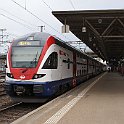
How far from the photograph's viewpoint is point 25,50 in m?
13.6

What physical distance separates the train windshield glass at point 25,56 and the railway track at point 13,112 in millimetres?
1828

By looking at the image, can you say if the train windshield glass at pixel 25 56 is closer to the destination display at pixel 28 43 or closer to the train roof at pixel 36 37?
the destination display at pixel 28 43

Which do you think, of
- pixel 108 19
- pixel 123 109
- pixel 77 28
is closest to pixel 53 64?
pixel 123 109

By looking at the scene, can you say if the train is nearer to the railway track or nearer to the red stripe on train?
A: the red stripe on train

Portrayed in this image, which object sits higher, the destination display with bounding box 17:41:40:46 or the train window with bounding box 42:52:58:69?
the destination display with bounding box 17:41:40:46

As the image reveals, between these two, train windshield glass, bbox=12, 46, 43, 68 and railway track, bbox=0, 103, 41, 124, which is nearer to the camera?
railway track, bbox=0, 103, 41, 124

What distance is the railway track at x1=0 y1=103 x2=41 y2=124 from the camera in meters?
11.0

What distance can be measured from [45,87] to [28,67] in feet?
3.59

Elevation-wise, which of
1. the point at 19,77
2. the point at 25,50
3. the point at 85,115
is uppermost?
the point at 25,50

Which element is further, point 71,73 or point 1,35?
point 1,35

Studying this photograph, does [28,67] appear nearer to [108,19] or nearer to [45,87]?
[45,87]

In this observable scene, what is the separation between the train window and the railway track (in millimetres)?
1982

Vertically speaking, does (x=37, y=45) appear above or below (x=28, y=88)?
above

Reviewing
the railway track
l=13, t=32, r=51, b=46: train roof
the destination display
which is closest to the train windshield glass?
the destination display
